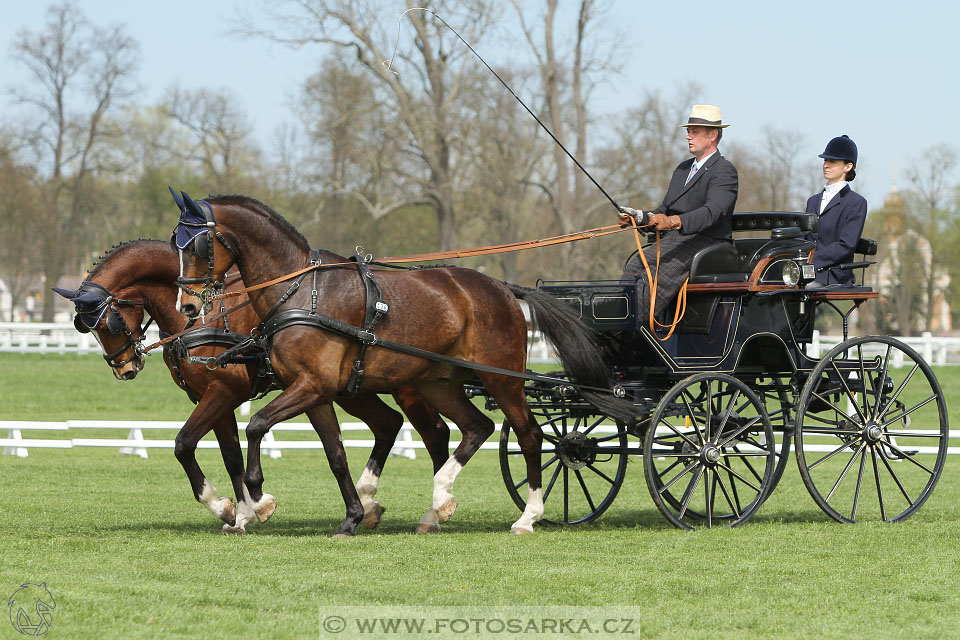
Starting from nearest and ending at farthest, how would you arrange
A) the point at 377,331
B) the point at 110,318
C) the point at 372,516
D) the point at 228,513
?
1. the point at 377,331
2. the point at 228,513
3. the point at 110,318
4. the point at 372,516

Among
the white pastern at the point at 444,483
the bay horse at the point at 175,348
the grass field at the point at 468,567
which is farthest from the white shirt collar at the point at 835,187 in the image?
the bay horse at the point at 175,348

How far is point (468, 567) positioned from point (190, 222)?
2.73 metres

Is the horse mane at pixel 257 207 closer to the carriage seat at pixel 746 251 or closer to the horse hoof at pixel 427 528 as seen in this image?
the horse hoof at pixel 427 528

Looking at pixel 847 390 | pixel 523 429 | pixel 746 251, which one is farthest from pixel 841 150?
pixel 523 429

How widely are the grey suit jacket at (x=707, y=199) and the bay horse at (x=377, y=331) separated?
41.6 inches

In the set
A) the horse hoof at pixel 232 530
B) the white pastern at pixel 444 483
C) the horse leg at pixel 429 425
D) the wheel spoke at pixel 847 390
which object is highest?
the wheel spoke at pixel 847 390

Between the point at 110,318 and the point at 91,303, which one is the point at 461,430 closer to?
the point at 110,318

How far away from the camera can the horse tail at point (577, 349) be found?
337 inches

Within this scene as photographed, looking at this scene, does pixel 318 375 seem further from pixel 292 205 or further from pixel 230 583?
pixel 292 205

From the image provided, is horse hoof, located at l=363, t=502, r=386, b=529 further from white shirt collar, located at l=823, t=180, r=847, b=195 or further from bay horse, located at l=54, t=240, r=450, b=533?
white shirt collar, located at l=823, t=180, r=847, b=195

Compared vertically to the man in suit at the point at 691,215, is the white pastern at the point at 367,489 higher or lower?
lower

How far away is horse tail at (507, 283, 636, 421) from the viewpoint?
28.1 feet

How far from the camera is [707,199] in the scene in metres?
8.56

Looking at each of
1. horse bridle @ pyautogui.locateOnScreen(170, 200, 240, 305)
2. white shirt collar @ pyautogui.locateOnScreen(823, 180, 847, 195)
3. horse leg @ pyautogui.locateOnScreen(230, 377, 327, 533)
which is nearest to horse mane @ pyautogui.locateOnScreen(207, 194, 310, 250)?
horse bridle @ pyautogui.locateOnScreen(170, 200, 240, 305)
